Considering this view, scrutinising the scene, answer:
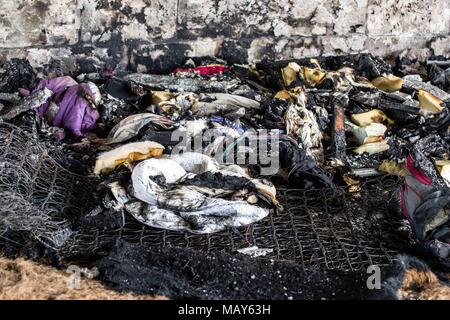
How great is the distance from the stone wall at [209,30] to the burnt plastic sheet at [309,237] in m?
2.44

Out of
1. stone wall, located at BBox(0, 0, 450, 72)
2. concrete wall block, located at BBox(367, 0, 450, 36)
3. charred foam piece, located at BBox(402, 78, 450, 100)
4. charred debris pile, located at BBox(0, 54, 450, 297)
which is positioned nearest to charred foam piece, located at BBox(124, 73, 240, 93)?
charred debris pile, located at BBox(0, 54, 450, 297)

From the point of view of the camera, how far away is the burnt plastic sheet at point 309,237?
12.8ft

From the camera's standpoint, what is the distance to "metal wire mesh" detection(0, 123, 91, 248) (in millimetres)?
3846

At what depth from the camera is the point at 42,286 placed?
3373 millimetres

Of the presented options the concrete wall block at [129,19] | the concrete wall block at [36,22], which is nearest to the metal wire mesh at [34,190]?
the concrete wall block at [36,22]

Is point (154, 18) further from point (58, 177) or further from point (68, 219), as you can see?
point (68, 219)

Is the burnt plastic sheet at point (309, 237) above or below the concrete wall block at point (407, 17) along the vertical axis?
below

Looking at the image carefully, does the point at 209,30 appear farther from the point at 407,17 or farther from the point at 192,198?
the point at 192,198

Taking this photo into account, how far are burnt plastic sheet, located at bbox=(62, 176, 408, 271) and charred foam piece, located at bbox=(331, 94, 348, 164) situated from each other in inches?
25.4

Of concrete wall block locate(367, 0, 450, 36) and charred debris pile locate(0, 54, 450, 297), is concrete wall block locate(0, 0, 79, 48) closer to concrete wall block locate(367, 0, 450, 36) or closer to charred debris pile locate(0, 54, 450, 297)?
charred debris pile locate(0, 54, 450, 297)

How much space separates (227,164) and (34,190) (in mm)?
1343

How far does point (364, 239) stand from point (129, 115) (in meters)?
2.39

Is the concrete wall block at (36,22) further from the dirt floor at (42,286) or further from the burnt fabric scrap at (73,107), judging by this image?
the dirt floor at (42,286)
